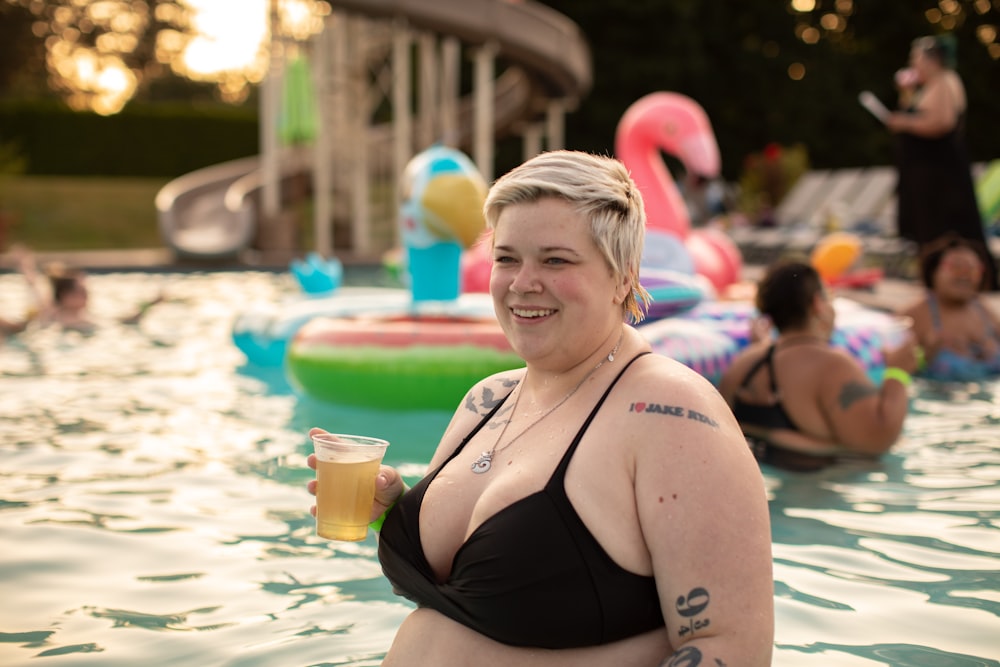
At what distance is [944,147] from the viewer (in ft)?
31.0

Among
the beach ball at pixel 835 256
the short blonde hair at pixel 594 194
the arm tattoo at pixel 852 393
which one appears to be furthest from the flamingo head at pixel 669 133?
the short blonde hair at pixel 594 194

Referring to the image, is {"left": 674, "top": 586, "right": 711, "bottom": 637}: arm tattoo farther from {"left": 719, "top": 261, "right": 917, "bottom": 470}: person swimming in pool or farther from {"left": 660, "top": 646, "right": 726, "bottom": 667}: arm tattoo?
{"left": 719, "top": 261, "right": 917, "bottom": 470}: person swimming in pool

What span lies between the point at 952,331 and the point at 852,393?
2596 millimetres

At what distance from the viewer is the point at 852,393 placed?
4.45 m

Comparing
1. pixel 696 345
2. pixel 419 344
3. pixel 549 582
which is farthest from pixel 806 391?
pixel 549 582

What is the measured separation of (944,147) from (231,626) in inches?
324

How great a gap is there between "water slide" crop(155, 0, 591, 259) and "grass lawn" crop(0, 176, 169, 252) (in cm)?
218

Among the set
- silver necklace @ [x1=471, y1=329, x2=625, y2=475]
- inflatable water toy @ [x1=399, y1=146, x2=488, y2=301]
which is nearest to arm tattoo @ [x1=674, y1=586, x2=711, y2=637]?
silver necklace @ [x1=471, y1=329, x2=625, y2=475]

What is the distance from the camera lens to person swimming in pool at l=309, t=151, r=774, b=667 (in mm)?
1699

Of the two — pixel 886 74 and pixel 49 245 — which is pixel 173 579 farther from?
pixel 886 74

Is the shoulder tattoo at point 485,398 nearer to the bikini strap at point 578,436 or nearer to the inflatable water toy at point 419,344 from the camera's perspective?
the bikini strap at point 578,436

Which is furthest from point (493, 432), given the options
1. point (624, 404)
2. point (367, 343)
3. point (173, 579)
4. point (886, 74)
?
point (886, 74)

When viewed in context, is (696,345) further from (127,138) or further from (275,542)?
(127,138)

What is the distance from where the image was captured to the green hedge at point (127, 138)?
27094mm
